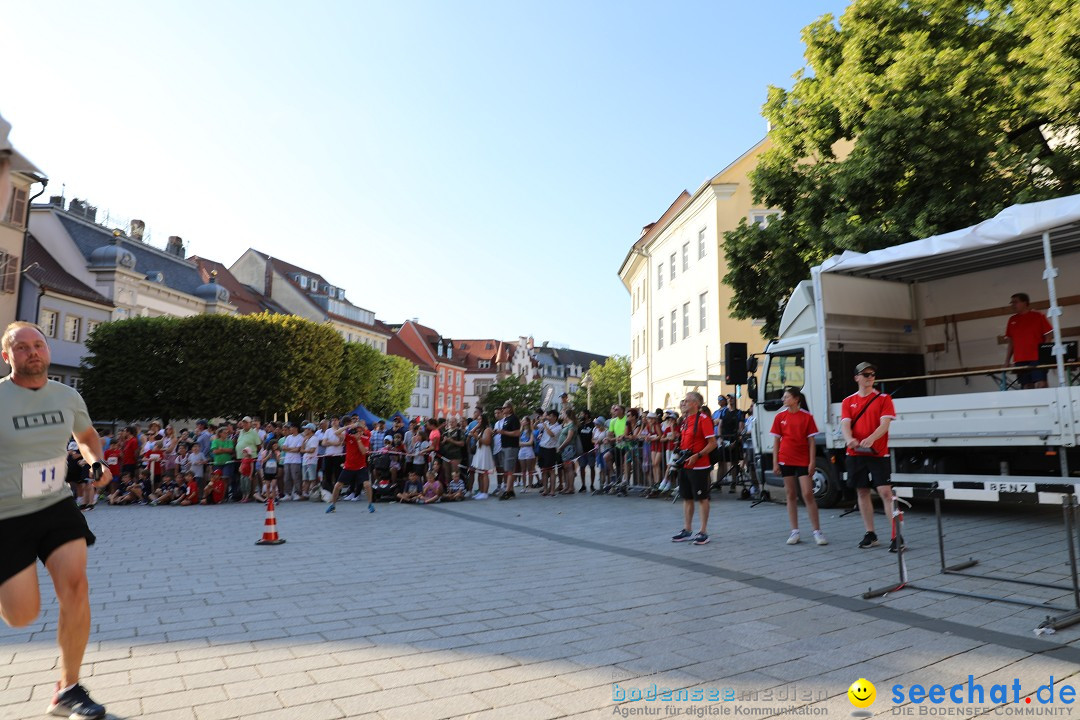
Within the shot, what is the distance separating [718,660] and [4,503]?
390 cm

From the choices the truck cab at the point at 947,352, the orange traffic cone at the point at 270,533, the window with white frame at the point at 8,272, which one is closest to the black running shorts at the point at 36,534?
the orange traffic cone at the point at 270,533

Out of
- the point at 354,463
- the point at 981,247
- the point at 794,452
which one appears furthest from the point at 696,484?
the point at 354,463

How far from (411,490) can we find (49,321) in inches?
1315

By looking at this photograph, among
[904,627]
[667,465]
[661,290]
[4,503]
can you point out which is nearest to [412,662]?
[4,503]

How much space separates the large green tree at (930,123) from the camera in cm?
1417

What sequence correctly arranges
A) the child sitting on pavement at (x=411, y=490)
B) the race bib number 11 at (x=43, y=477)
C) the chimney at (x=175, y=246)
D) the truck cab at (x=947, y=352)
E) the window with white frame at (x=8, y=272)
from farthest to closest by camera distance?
1. the chimney at (x=175, y=246)
2. the window with white frame at (x=8, y=272)
3. the child sitting on pavement at (x=411, y=490)
4. the truck cab at (x=947, y=352)
5. the race bib number 11 at (x=43, y=477)

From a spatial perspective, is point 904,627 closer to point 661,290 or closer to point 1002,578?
point 1002,578

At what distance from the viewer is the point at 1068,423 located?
28.3 ft

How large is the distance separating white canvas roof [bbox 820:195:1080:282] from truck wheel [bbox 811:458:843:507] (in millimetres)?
3118

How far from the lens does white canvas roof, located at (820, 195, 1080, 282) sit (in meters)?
9.26

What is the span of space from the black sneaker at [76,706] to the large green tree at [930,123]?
14389mm

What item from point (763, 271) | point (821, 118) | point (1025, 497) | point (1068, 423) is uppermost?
point (821, 118)

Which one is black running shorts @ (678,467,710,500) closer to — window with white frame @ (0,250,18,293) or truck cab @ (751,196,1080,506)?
truck cab @ (751,196,1080,506)

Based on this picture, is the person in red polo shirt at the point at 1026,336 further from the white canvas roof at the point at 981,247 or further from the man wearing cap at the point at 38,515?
the man wearing cap at the point at 38,515
